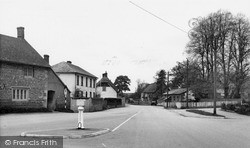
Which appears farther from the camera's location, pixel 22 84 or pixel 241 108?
pixel 241 108

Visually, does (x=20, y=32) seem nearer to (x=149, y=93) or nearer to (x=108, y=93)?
(x=108, y=93)

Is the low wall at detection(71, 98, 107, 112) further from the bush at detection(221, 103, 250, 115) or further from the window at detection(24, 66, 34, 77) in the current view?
the bush at detection(221, 103, 250, 115)

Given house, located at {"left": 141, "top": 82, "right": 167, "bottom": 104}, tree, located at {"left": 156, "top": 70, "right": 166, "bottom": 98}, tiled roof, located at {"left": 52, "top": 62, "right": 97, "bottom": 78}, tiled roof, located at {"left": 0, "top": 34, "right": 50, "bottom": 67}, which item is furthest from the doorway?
house, located at {"left": 141, "top": 82, "right": 167, "bottom": 104}

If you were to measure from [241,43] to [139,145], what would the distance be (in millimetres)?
50831

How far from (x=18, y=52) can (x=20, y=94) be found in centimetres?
440

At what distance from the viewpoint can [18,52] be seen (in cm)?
3469

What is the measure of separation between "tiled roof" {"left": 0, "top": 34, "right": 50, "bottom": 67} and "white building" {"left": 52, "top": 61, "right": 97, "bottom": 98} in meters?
16.0

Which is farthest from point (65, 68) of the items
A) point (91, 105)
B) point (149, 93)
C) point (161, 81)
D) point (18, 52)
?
point (149, 93)

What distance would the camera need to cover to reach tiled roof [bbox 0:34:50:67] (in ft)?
107

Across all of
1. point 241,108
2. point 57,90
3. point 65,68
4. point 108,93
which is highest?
point 65,68

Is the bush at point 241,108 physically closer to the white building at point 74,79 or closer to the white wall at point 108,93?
the white building at point 74,79

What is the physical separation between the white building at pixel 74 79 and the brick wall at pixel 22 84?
16.0 meters

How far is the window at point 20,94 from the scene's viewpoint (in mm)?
32950

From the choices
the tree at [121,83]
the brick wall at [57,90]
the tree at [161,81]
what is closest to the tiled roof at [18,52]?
the brick wall at [57,90]
